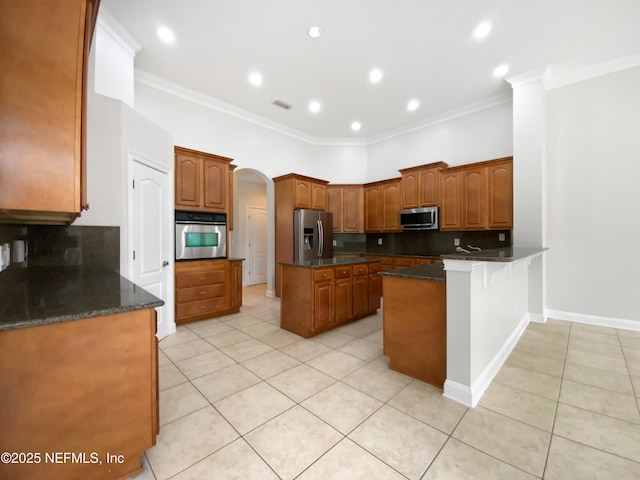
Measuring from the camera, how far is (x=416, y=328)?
87.2 inches

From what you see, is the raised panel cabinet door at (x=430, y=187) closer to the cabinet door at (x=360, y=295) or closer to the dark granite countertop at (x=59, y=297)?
the cabinet door at (x=360, y=295)

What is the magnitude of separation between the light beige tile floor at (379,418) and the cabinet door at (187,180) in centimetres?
191

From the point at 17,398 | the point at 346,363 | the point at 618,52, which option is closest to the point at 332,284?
the point at 346,363

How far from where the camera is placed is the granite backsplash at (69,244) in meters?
1.95

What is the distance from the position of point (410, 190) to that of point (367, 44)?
275 cm

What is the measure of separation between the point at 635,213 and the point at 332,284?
13.0 feet

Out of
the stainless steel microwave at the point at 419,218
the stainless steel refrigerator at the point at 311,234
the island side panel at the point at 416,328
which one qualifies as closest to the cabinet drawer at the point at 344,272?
the island side panel at the point at 416,328

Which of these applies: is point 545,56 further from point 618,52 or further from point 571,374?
point 571,374

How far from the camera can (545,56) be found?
3297 millimetres

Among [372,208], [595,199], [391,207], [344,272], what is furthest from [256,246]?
[595,199]

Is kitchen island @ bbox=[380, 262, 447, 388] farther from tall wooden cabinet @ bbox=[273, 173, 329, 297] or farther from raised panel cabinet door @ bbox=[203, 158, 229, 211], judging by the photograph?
tall wooden cabinet @ bbox=[273, 173, 329, 297]

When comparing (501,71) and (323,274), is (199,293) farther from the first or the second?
(501,71)

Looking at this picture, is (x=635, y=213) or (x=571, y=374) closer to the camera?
(x=571, y=374)

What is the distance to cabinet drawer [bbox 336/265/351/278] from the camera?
11.1 ft
